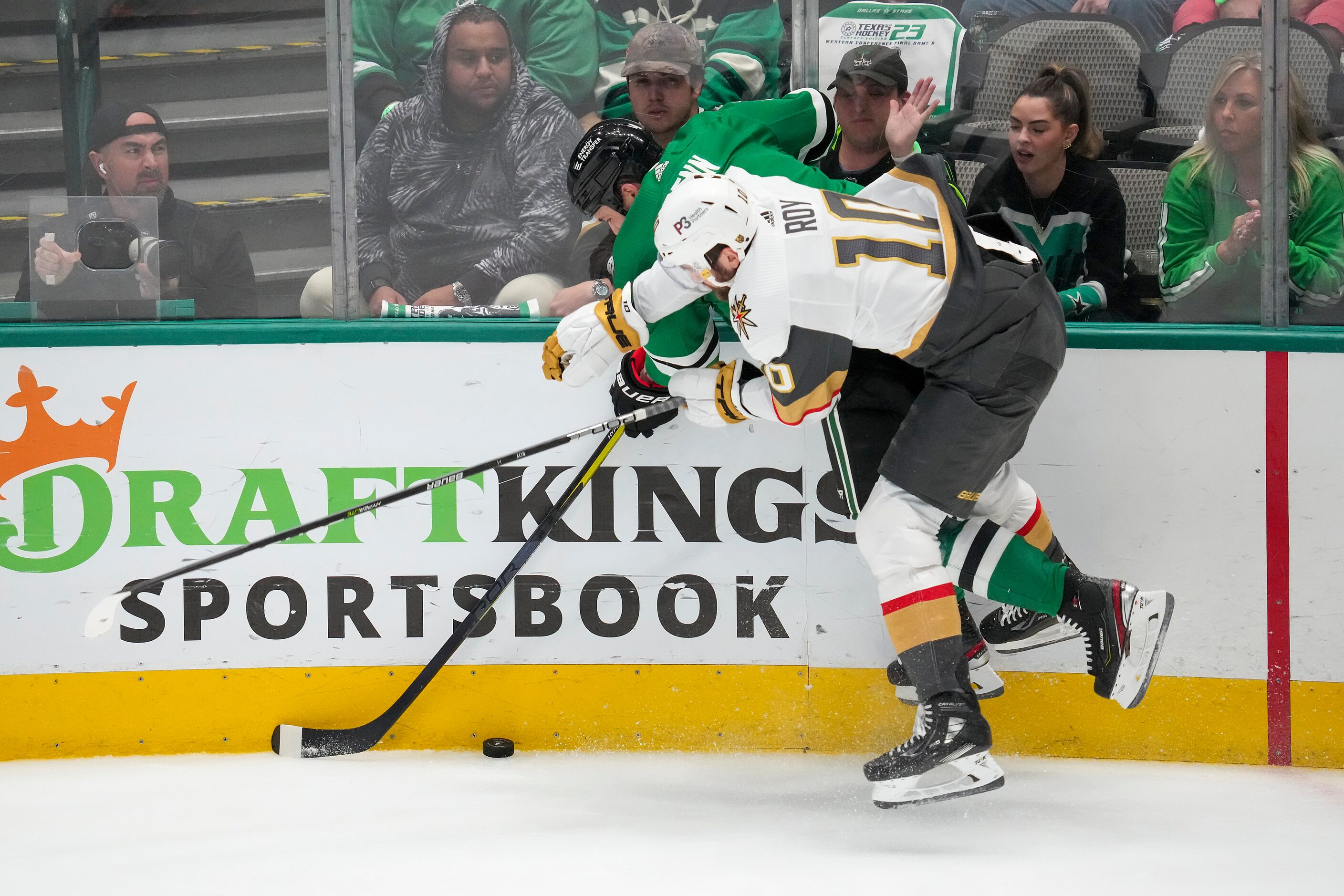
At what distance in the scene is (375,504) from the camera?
108 inches

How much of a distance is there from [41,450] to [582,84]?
1.56m

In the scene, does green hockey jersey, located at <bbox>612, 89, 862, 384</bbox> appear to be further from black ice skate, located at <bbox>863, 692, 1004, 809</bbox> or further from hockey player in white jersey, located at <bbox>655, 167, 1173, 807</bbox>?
black ice skate, located at <bbox>863, 692, 1004, 809</bbox>

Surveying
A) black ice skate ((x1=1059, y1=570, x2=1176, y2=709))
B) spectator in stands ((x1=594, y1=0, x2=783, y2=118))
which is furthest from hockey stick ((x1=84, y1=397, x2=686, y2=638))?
black ice skate ((x1=1059, y1=570, x2=1176, y2=709))

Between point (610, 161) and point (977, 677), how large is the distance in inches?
57.0

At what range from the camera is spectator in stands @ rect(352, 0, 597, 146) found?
2850 millimetres

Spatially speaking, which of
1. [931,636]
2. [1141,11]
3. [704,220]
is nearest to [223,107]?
[704,220]

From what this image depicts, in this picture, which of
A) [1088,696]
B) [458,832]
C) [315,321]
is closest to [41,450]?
[315,321]

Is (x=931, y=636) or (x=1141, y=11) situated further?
(x=1141, y=11)

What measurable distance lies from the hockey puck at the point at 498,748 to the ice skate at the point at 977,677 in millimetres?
918

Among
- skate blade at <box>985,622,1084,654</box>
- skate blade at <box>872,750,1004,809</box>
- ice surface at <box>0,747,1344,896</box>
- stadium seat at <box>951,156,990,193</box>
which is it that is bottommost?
ice surface at <box>0,747,1344,896</box>

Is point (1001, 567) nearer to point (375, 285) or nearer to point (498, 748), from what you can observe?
point (498, 748)

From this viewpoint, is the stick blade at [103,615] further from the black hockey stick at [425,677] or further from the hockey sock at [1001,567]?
the hockey sock at [1001,567]

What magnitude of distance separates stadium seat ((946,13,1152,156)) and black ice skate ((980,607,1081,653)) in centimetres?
Result: 108

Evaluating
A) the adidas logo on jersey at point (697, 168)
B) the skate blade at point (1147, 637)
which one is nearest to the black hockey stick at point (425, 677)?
the adidas logo on jersey at point (697, 168)
